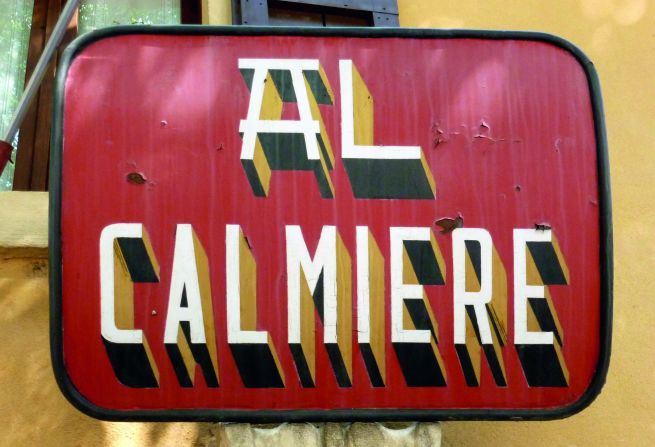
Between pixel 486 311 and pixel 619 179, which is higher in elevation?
pixel 619 179

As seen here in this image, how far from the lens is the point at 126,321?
5.70 feet

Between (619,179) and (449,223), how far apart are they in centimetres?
116

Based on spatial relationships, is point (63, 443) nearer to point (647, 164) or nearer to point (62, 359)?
point (62, 359)

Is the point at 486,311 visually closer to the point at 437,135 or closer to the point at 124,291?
the point at 437,135

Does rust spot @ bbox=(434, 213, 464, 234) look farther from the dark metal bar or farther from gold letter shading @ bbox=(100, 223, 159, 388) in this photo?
the dark metal bar

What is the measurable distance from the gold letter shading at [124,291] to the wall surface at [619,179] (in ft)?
3.69

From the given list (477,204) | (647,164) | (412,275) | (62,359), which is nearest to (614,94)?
(647,164)

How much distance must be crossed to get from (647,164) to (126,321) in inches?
75.5

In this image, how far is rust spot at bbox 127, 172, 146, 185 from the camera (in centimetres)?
176

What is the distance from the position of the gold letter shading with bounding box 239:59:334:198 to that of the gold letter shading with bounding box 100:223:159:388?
0.31 metres

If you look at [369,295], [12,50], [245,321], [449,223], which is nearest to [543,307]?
[449,223]

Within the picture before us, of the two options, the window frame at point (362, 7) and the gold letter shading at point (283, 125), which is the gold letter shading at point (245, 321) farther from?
the window frame at point (362, 7)

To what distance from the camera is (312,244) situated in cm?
177

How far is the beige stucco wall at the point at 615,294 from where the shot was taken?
7.47 ft
